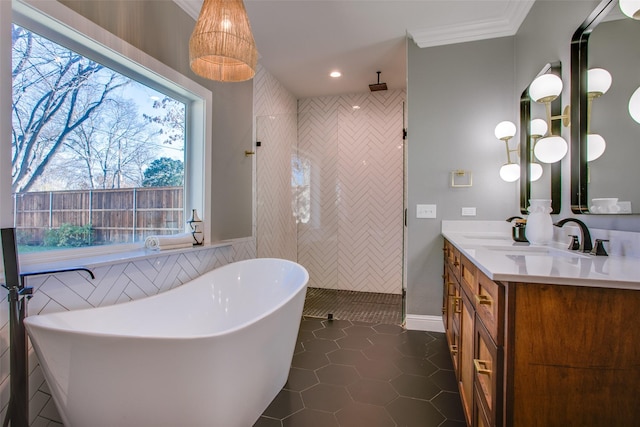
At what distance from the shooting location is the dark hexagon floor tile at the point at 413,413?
5.20 ft

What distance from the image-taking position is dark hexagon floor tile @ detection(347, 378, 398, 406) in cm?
177

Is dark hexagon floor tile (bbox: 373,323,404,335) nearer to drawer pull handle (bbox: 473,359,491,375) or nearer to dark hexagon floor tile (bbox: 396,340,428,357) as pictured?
dark hexagon floor tile (bbox: 396,340,428,357)

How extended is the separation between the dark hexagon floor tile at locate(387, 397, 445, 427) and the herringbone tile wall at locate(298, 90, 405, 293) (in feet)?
7.49

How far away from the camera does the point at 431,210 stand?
281 centimetres

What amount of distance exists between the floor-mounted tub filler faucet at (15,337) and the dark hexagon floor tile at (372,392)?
1.52 metres

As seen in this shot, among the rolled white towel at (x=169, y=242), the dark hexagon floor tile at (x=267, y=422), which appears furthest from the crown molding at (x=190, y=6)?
the dark hexagon floor tile at (x=267, y=422)

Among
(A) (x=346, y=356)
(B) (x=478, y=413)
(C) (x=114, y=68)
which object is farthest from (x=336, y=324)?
(C) (x=114, y=68)

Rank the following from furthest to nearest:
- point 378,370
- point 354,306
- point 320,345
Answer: point 354,306
point 320,345
point 378,370

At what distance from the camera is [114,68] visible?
180 cm

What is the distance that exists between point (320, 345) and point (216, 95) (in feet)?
7.45

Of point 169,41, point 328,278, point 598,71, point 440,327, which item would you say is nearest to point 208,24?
point 169,41

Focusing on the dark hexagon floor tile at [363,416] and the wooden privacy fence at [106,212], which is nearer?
the wooden privacy fence at [106,212]

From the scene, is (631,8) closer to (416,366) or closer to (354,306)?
(416,366)

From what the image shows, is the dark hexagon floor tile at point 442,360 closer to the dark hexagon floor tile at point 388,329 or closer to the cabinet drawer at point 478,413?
the dark hexagon floor tile at point 388,329
